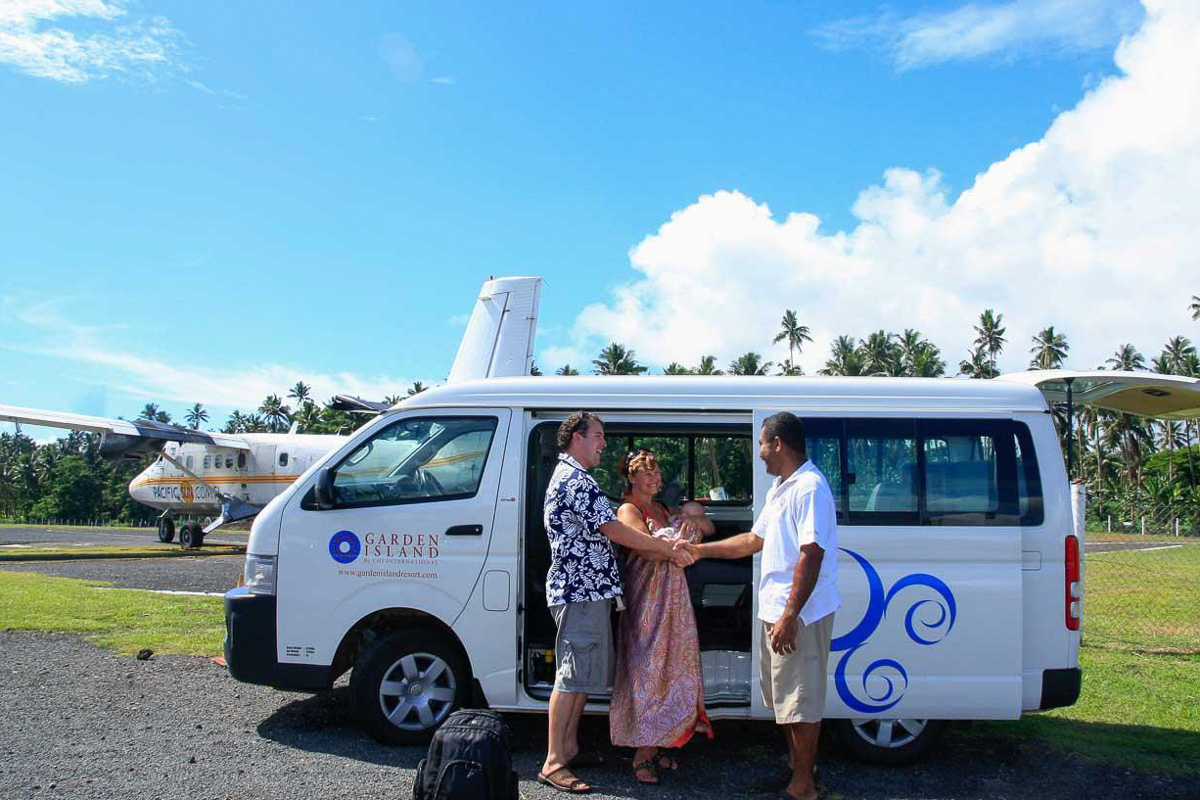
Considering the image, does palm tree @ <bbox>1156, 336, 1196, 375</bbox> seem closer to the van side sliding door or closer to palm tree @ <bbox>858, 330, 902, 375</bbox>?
palm tree @ <bbox>858, 330, 902, 375</bbox>

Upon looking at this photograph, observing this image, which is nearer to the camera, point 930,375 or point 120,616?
point 120,616

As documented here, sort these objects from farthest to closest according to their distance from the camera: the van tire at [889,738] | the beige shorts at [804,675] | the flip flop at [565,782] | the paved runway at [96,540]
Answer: the paved runway at [96,540] < the van tire at [889,738] < the flip flop at [565,782] < the beige shorts at [804,675]

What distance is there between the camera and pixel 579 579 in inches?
195

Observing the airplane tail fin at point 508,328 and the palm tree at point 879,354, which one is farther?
the palm tree at point 879,354

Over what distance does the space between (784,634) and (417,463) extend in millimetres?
2532

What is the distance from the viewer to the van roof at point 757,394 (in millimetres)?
5473

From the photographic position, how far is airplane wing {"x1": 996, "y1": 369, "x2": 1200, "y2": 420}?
253 inches

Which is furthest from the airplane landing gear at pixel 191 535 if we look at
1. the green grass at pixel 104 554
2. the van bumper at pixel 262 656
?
the van bumper at pixel 262 656

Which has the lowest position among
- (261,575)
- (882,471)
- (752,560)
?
(261,575)

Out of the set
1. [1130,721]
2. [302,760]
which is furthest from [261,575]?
[1130,721]

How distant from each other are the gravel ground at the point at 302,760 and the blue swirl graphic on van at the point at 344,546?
3.80 feet

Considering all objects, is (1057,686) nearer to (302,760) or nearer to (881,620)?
(881,620)

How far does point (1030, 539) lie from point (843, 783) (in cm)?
177

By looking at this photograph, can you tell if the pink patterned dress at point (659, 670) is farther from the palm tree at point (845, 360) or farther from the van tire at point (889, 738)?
the palm tree at point (845, 360)
